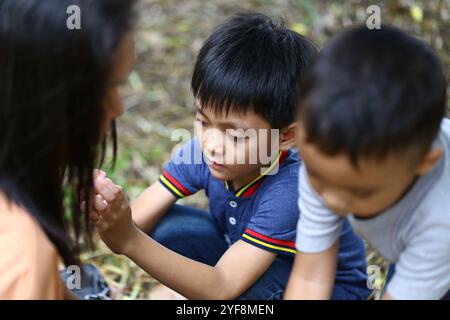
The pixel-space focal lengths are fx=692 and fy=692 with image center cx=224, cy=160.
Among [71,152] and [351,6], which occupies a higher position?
[351,6]

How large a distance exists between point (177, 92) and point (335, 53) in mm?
1866

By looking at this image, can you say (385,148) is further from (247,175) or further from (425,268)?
(247,175)

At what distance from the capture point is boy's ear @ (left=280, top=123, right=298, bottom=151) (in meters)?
1.53

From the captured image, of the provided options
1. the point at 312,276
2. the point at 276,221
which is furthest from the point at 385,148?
the point at 276,221

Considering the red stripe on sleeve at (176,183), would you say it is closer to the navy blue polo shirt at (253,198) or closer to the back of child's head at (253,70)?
the navy blue polo shirt at (253,198)

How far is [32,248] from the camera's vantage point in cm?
109

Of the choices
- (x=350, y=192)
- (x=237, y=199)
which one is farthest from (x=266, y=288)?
(x=350, y=192)

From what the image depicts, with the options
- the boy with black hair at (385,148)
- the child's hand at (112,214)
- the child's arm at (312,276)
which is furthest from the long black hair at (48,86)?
the child's arm at (312,276)

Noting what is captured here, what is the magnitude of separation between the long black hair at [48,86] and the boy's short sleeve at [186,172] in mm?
555

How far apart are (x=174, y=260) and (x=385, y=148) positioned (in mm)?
604

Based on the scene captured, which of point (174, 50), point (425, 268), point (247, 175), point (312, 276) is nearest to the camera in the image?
point (425, 268)

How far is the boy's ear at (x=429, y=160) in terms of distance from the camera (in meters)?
1.14

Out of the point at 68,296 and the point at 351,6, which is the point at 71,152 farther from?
the point at 351,6

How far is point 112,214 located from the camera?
1.42 m
